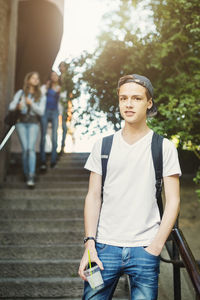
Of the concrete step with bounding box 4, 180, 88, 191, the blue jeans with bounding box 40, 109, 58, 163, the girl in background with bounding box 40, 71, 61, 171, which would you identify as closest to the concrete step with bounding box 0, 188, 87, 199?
the concrete step with bounding box 4, 180, 88, 191

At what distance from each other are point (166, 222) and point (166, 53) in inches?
111

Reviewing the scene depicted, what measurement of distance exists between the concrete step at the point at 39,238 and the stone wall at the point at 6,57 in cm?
162

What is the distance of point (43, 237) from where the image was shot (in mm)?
3977

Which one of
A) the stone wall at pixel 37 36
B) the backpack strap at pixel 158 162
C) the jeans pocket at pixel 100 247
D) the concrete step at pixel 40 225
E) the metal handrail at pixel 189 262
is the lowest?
the concrete step at pixel 40 225

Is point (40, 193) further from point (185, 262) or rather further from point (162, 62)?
point (185, 262)

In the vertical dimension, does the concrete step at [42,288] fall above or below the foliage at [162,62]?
below

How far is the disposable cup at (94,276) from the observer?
1.51 meters

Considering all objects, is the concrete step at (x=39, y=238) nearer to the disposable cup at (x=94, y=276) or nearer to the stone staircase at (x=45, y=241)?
the stone staircase at (x=45, y=241)

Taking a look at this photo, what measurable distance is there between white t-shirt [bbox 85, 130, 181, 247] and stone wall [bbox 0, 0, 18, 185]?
4108 millimetres

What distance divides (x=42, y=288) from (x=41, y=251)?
1.96 ft

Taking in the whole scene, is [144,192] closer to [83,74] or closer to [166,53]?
[166,53]

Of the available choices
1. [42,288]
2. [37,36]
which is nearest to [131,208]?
[42,288]

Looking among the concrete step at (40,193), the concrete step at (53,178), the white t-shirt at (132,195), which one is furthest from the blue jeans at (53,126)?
the white t-shirt at (132,195)

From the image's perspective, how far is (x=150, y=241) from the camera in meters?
1.53
